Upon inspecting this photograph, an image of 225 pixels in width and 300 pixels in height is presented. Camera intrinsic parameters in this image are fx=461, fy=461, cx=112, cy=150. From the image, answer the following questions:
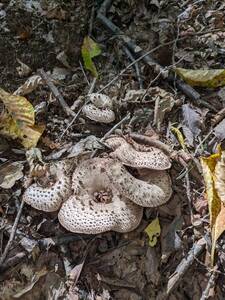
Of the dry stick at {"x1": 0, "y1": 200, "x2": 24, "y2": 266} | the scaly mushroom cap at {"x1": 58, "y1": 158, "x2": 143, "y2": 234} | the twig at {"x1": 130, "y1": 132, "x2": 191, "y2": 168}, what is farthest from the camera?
the twig at {"x1": 130, "y1": 132, "x2": 191, "y2": 168}

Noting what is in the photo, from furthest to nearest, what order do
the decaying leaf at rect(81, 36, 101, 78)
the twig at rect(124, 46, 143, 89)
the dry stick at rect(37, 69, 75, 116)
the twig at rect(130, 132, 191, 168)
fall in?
the decaying leaf at rect(81, 36, 101, 78), the twig at rect(124, 46, 143, 89), the dry stick at rect(37, 69, 75, 116), the twig at rect(130, 132, 191, 168)

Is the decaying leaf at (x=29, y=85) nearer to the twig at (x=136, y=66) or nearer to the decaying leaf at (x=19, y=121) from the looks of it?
the decaying leaf at (x=19, y=121)

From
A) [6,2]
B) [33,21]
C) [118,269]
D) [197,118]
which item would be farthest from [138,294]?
[6,2]

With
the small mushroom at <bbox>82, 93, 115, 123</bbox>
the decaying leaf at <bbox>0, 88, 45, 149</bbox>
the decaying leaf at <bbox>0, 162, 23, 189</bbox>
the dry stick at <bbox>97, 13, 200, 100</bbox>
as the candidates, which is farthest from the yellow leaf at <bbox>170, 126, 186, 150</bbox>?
the decaying leaf at <bbox>0, 162, 23, 189</bbox>

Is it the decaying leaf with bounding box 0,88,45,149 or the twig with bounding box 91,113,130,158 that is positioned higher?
the decaying leaf with bounding box 0,88,45,149

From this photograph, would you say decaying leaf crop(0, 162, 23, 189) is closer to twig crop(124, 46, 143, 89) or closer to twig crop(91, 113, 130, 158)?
twig crop(91, 113, 130, 158)

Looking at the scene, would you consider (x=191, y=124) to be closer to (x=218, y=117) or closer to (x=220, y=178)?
(x=218, y=117)

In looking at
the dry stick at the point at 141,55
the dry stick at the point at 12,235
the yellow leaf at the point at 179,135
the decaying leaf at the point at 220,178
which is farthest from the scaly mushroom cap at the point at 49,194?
the dry stick at the point at 141,55

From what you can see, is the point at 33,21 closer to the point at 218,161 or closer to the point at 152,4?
the point at 152,4
